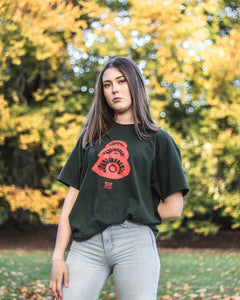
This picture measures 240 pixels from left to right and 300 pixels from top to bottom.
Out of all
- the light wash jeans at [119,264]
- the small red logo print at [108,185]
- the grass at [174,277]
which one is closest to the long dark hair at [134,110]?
the small red logo print at [108,185]

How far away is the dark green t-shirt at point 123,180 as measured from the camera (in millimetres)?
1689

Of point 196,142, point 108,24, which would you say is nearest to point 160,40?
point 108,24

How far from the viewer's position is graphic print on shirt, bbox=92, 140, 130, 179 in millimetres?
1755

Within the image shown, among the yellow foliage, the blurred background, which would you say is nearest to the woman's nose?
the blurred background

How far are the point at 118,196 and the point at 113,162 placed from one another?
0.51ft

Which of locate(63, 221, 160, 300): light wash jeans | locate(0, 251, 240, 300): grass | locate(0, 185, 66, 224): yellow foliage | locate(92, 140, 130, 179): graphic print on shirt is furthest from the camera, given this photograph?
locate(0, 185, 66, 224): yellow foliage

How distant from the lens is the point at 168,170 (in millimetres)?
1798

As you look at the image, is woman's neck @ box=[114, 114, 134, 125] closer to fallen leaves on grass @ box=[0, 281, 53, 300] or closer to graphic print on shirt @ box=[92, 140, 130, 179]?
graphic print on shirt @ box=[92, 140, 130, 179]

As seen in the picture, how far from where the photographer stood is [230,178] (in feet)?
32.3

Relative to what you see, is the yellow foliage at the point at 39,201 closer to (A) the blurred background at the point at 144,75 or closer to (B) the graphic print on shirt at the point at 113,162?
(A) the blurred background at the point at 144,75

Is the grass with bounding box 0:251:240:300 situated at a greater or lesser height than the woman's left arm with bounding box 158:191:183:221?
lesser

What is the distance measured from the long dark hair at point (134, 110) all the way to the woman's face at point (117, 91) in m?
0.02

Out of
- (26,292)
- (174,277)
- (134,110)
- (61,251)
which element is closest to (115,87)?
(134,110)

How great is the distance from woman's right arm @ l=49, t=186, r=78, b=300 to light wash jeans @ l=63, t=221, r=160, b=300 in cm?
3
